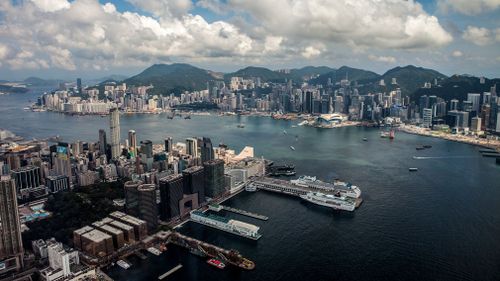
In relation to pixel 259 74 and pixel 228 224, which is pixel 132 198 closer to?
pixel 228 224

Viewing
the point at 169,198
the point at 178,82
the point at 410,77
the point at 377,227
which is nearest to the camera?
the point at 377,227

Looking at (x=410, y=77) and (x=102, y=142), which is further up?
(x=410, y=77)

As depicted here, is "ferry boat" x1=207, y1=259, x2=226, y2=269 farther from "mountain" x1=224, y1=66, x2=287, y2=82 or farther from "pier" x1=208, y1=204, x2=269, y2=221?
"mountain" x1=224, y1=66, x2=287, y2=82

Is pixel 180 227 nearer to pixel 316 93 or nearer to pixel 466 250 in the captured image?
pixel 466 250

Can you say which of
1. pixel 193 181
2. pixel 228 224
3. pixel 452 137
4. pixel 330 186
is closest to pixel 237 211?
pixel 228 224

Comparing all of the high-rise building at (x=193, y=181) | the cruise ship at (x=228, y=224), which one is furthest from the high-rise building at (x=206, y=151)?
the cruise ship at (x=228, y=224)

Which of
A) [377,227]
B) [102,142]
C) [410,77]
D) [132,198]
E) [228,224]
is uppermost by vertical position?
[410,77]

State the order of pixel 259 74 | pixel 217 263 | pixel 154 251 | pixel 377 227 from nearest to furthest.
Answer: pixel 217 263
pixel 154 251
pixel 377 227
pixel 259 74

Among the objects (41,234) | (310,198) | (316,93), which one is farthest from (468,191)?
(316,93)

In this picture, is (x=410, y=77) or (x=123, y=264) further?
(x=410, y=77)
